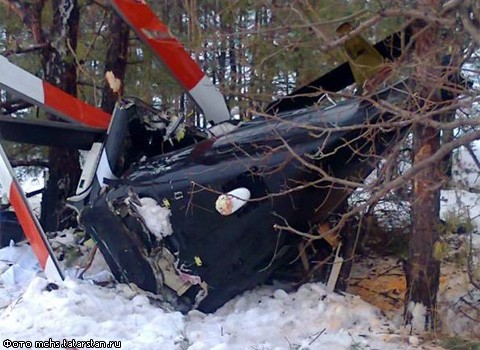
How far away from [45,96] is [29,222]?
40.9 inches

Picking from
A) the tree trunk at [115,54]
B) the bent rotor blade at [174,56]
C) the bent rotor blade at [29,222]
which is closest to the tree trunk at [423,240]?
the bent rotor blade at [174,56]

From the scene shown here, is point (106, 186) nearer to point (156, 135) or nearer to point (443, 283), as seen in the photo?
point (156, 135)

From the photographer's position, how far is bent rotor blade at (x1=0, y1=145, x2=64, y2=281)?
528 centimetres

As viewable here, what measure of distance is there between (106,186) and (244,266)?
1212 mm

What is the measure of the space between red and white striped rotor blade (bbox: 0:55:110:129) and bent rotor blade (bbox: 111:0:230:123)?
28.0 inches

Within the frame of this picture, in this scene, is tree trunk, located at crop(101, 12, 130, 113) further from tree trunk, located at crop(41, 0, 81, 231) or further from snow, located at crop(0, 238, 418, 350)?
snow, located at crop(0, 238, 418, 350)

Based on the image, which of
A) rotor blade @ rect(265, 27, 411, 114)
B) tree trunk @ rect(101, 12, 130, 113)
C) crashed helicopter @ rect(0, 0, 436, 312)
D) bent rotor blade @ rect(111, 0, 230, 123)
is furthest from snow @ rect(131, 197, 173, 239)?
tree trunk @ rect(101, 12, 130, 113)

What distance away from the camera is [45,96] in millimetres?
5777

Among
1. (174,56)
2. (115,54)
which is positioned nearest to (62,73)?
(115,54)

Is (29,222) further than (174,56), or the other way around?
(174,56)

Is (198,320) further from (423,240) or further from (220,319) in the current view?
(423,240)

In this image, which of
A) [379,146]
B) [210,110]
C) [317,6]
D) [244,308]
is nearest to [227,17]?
[210,110]

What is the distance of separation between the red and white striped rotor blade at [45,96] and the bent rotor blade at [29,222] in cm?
52

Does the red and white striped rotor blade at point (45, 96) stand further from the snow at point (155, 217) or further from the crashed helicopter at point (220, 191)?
the snow at point (155, 217)
